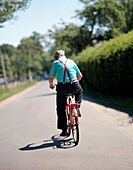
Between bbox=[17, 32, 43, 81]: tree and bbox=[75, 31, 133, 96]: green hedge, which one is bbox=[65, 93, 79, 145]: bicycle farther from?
bbox=[17, 32, 43, 81]: tree

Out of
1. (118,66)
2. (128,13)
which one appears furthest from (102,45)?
(128,13)

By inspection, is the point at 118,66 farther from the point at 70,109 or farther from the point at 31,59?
the point at 31,59

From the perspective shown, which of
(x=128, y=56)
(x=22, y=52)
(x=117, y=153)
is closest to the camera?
(x=117, y=153)

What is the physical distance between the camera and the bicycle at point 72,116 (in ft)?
16.5

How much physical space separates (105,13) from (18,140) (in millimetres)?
23245

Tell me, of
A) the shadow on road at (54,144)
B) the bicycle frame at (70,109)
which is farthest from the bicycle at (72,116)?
the shadow on road at (54,144)

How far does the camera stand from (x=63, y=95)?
18.0ft

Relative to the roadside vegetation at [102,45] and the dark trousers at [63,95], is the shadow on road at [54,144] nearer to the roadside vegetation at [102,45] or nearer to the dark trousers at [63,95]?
the dark trousers at [63,95]

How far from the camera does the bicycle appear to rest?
5043 mm

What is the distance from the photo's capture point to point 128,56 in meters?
10.1

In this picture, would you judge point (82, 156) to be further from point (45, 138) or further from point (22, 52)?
point (22, 52)

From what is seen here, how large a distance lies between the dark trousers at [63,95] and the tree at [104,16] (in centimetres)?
2138

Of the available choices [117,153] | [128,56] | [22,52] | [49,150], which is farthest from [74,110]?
[22,52]

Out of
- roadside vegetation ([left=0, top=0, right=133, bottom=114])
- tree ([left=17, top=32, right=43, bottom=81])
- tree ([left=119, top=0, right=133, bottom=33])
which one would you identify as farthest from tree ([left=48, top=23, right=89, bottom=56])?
tree ([left=17, top=32, right=43, bottom=81])
